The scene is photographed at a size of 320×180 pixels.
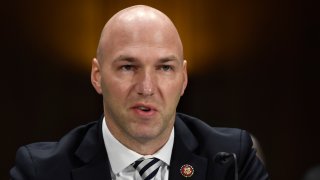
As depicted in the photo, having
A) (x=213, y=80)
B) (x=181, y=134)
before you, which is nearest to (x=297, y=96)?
(x=213, y=80)

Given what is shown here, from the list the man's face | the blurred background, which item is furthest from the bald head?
the blurred background

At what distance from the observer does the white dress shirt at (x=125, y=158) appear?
2664 millimetres

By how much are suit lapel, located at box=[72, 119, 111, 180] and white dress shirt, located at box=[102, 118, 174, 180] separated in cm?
3

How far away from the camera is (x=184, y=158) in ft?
9.00

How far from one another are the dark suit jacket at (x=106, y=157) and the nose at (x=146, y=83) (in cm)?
37

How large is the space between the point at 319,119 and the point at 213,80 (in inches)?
38.8

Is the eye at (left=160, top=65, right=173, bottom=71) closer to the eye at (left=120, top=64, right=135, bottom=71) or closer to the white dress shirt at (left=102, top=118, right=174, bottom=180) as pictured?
the eye at (left=120, top=64, right=135, bottom=71)

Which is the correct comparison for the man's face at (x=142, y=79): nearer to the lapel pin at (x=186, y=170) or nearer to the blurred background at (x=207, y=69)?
the lapel pin at (x=186, y=170)

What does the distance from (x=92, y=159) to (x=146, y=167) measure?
223 mm

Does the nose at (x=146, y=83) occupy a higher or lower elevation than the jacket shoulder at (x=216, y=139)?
higher

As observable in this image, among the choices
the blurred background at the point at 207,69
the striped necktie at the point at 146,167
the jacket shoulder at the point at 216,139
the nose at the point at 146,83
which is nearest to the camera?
the nose at the point at 146,83

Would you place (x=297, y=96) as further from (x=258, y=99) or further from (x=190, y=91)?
(x=190, y=91)

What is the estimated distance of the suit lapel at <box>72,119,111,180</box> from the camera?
266 centimetres

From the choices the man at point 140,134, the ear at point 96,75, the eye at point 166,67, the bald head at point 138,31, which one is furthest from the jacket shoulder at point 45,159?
the eye at point 166,67
